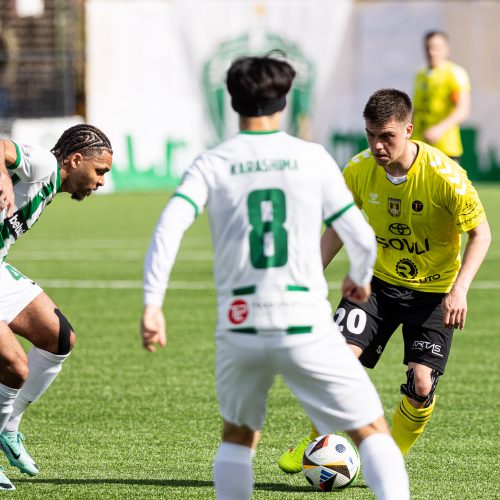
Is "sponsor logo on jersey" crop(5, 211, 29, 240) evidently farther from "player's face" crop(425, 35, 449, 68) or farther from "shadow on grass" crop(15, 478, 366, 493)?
"player's face" crop(425, 35, 449, 68)

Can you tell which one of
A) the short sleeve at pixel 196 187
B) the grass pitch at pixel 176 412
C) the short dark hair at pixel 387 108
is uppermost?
the short sleeve at pixel 196 187

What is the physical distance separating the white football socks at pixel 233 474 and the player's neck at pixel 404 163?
2.10 meters

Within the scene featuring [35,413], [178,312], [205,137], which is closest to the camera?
[35,413]

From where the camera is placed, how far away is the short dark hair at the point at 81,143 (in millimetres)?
5684

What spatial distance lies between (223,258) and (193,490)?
1.74 meters

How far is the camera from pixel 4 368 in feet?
18.3

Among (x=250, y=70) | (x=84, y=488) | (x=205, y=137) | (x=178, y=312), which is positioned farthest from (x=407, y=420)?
(x=205, y=137)

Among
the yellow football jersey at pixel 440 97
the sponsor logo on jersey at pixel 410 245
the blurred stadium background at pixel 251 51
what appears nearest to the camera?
the sponsor logo on jersey at pixel 410 245

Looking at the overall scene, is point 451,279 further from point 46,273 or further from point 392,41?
point 392,41

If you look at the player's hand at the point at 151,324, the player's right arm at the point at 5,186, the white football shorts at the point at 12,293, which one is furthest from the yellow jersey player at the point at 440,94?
the player's hand at the point at 151,324

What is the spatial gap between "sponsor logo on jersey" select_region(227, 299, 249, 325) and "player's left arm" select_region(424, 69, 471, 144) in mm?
9389

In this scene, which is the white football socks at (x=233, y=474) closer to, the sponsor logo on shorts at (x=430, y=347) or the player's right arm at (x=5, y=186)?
the player's right arm at (x=5, y=186)

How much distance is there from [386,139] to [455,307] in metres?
0.86

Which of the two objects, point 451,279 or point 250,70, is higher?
point 250,70
